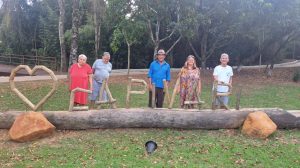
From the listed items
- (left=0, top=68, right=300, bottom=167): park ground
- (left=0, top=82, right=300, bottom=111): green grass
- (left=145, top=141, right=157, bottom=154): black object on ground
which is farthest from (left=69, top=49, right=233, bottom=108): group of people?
(left=0, top=82, right=300, bottom=111): green grass

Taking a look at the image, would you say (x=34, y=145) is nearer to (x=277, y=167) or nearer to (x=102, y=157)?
(x=102, y=157)

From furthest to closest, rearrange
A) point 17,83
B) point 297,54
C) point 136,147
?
point 297,54
point 17,83
point 136,147

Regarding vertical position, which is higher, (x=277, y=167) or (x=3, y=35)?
(x=3, y=35)

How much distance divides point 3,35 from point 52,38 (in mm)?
4291

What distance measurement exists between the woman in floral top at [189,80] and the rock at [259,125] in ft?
4.58

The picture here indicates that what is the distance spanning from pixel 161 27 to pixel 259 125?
59.1 feet

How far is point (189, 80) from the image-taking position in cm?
902

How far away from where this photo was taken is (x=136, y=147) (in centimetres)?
764

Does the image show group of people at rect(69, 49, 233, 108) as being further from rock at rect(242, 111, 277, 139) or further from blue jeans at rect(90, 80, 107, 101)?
rock at rect(242, 111, 277, 139)

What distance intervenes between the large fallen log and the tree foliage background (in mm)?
10222

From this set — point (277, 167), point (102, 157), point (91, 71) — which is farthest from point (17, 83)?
point (277, 167)

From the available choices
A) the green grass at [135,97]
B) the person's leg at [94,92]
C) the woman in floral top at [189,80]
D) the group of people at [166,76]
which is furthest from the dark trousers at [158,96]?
the green grass at [135,97]

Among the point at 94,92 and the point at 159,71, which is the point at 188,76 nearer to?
the point at 159,71

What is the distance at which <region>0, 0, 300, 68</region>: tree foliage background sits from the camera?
1912 cm
